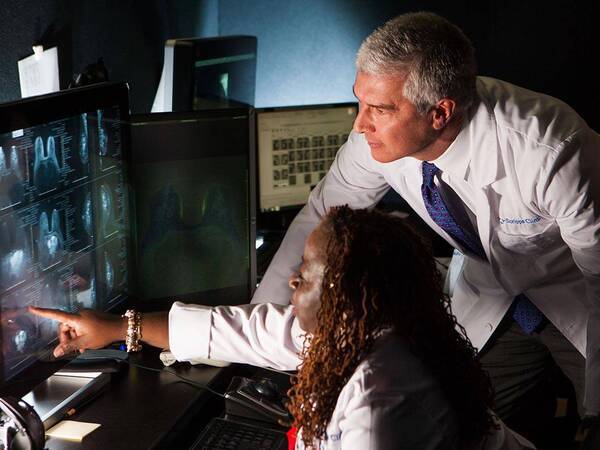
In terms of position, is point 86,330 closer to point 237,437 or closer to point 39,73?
point 237,437

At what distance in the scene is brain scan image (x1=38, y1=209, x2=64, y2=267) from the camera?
1284mm

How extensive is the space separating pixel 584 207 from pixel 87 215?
2.97 ft

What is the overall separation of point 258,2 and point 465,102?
1.54 meters

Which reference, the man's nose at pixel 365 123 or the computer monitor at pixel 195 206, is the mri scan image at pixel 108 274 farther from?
the man's nose at pixel 365 123

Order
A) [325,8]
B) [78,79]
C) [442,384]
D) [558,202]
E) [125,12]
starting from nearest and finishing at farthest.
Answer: [442,384] → [558,202] → [78,79] → [125,12] → [325,8]

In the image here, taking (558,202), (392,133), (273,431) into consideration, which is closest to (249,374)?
(273,431)

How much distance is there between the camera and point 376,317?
103cm

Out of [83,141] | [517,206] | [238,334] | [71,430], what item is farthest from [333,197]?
[71,430]

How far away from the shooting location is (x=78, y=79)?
1705 millimetres

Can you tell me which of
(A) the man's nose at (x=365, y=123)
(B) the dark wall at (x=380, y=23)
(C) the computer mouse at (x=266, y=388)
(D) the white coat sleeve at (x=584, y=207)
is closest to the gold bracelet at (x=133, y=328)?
(C) the computer mouse at (x=266, y=388)

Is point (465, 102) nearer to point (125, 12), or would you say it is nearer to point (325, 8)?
point (125, 12)

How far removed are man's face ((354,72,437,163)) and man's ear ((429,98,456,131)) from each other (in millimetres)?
12

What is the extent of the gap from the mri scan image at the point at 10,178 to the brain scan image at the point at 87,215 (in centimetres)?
18

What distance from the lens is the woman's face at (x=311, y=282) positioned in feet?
3.43
